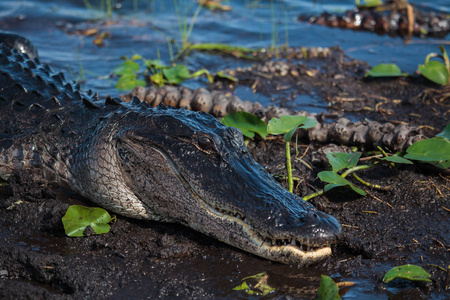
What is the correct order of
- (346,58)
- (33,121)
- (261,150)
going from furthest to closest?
(346,58) < (261,150) < (33,121)

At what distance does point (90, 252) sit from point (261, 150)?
1854 millimetres

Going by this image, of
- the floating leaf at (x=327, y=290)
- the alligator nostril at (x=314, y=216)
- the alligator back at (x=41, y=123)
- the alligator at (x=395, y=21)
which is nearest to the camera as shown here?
the floating leaf at (x=327, y=290)

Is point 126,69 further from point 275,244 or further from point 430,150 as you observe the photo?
point 275,244

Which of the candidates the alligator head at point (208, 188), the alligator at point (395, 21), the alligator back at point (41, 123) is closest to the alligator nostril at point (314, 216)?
the alligator head at point (208, 188)

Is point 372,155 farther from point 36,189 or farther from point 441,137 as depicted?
point 36,189

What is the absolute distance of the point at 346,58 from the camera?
23.0 feet

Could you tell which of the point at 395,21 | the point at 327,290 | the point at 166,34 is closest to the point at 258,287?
the point at 327,290

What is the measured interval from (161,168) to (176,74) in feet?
9.95

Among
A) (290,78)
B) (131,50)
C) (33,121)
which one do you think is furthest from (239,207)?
(131,50)

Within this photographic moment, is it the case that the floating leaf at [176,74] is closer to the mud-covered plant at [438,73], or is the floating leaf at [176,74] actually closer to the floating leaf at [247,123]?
the floating leaf at [247,123]

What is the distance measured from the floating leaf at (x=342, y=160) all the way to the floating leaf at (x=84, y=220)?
166 cm

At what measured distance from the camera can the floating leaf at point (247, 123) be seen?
4.32 metres

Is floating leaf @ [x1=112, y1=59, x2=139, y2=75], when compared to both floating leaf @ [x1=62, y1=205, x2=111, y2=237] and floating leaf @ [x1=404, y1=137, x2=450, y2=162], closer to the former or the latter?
floating leaf @ [x1=62, y1=205, x2=111, y2=237]

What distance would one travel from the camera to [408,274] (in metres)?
2.70
